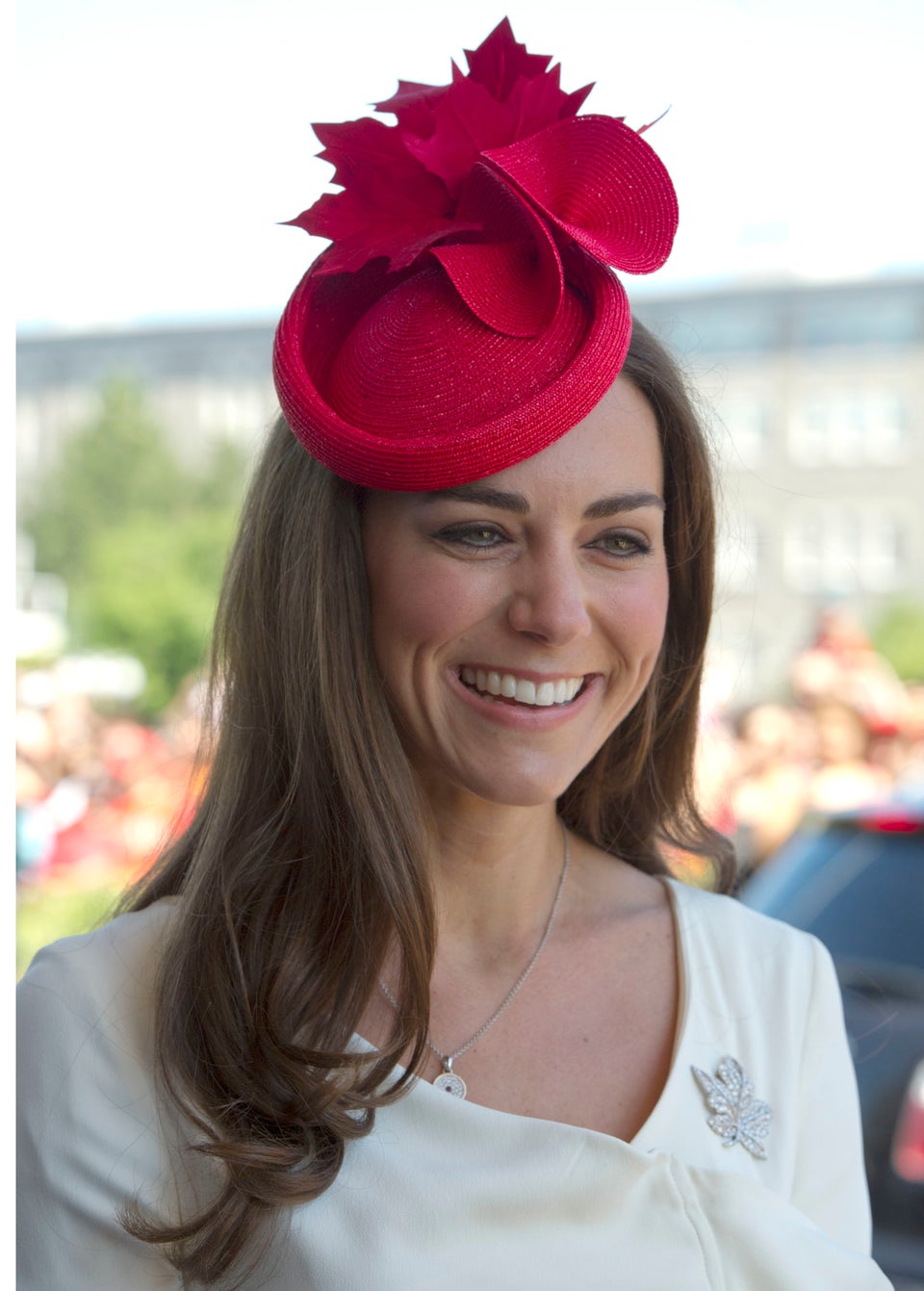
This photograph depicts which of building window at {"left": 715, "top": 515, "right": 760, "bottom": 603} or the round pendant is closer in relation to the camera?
the round pendant

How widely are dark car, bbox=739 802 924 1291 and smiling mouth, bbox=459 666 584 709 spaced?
4.45 feet

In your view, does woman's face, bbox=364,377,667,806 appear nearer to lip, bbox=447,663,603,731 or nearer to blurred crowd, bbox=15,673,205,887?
lip, bbox=447,663,603,731

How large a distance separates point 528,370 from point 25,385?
2702cm

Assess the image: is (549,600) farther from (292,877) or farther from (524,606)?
(292,877)

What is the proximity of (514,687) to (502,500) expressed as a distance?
221 millimetres

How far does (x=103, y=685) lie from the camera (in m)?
14.2

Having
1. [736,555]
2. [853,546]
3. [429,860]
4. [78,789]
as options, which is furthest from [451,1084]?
[853,546]

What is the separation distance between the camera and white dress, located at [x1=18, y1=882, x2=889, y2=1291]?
1.53 meters

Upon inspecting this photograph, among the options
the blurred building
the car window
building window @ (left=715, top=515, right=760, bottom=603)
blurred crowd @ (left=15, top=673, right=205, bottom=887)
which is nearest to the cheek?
building window @ (left=715, top=515, right=760, bottom=603)

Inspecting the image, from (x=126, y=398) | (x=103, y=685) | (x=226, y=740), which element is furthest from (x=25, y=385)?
(x=226, y=740)

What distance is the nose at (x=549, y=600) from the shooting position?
1608 millimetres

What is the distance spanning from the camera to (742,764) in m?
5.82

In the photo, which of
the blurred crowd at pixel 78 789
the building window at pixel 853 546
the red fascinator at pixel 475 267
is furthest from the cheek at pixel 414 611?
the building window at pixel 853 546

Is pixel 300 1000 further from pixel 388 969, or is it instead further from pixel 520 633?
pixel 520 633
